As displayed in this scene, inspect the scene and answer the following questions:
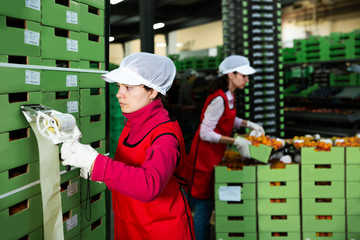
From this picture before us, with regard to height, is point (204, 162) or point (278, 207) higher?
point (204, 162)

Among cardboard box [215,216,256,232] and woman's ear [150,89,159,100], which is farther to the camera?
cardboard box [215,216,256,232]

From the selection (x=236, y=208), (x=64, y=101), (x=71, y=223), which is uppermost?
(x=64, y=101)

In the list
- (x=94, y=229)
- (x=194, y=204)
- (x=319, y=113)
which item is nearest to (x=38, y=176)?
(x=94, y=229)

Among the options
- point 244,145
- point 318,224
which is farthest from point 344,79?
point 244,145

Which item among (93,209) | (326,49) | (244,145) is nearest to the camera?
(93,209)

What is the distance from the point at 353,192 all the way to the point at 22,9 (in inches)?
131

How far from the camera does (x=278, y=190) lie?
3609mm

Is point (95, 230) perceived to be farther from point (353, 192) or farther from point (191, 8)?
point (191, 8)

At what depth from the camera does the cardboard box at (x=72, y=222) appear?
7.11ft

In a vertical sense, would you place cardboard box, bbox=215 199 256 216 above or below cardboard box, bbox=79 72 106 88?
below

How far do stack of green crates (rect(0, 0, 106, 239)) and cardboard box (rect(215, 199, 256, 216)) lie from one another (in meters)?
1.36

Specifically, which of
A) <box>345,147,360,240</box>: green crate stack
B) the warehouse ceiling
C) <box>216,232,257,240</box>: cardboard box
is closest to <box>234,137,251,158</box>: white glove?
<box>216,232,257,240</box>: cardboard box

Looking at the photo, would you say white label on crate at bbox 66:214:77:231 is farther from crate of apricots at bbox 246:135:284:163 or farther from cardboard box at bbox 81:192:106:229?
crate of apricots at bbox 246:135:284:163

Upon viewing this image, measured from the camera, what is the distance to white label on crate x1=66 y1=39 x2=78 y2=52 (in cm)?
215
